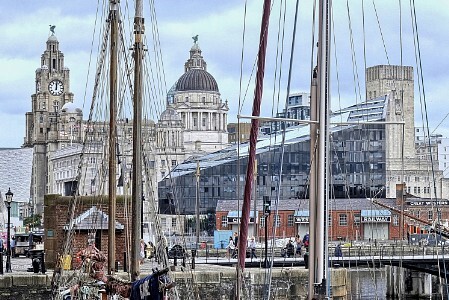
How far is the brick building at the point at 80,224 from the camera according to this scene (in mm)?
46938

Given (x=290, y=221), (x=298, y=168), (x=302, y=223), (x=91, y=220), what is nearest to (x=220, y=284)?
(x=91, y=220)

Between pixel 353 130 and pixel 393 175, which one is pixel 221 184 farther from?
pixel 393 175

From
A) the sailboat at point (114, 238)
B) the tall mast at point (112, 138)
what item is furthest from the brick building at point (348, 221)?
the tall mast at point (112, 138)

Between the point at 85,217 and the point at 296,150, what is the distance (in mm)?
93979

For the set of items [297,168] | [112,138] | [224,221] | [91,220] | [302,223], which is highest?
[297,168]

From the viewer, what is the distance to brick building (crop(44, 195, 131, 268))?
1848 inches

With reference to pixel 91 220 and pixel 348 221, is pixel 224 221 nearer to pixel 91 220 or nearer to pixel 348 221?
pixel 348 221

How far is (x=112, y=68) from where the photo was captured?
37031 mm

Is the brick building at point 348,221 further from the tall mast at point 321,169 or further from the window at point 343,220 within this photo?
the tall mast at point 321,169

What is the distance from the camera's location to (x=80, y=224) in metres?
46.9

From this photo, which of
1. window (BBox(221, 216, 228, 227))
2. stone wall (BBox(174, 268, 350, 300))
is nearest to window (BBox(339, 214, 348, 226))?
window (BBox(221, 216, 228, 227))

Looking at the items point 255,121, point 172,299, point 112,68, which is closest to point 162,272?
point 255,121

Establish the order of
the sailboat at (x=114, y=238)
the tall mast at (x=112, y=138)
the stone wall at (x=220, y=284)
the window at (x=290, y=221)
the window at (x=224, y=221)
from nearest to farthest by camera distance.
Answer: the sailboat at (x=114, y=238) < the tall mast at (x=112, y=138) < the stone wall at (x=220, y=284) < the window at (x=290, y=221) < the window at (x=224, y=221)

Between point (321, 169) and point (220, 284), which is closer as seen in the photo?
point (321, 169)
